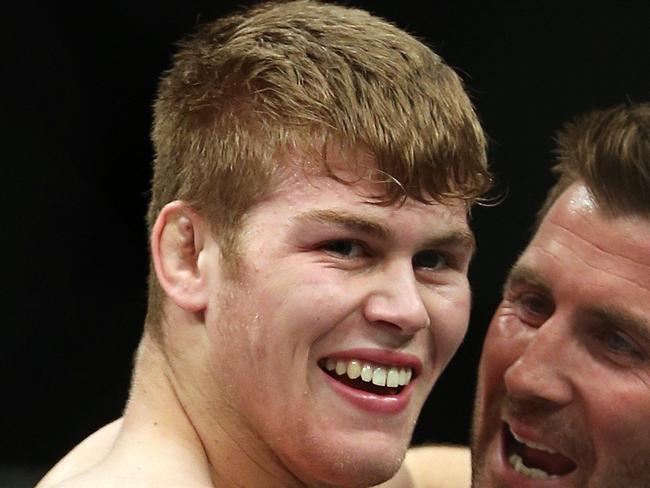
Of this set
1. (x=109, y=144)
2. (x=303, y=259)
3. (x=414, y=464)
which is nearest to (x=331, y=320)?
(x=303, y=259)

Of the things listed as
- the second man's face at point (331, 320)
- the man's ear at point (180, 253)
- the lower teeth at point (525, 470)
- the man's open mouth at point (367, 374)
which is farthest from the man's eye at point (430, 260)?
the lower teeth at point (525, 470)

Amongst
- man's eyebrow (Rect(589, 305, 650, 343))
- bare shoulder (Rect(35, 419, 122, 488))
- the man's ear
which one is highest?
the man's ear

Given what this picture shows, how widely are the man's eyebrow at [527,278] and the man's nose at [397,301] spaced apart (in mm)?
438

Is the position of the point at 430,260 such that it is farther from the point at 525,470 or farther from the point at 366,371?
the point at 525,470

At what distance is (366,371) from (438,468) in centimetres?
72

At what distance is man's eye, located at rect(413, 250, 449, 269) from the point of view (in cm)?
151

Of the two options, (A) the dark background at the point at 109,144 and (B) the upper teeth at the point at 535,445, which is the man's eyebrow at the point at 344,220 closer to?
(B) the upper teeth at the point at 535,445

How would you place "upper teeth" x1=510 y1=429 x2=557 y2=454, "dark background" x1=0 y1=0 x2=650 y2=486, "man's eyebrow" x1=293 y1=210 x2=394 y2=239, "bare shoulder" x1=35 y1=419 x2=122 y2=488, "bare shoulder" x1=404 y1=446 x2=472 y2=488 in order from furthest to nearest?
"dark background" x1=0 y1=0 x2=650 y2=486 < "bare shoulder" x1=404 y1=446 x2=472 y2=488 < "upper teeth" x1=510 y1=429 x2=557 y2=454 < "bare shoulder" x1=35 y1=419 x2=122 y2=488 < "man's eyebrow" x1=293 y1=210 x2=394 y2=239

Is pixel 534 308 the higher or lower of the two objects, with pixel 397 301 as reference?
lower

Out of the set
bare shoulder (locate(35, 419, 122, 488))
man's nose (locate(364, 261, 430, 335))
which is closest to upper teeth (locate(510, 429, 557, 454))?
man's nose (locate(364, 261, 430, 335))

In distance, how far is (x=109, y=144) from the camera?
8.01 ft

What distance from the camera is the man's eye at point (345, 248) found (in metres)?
1.46

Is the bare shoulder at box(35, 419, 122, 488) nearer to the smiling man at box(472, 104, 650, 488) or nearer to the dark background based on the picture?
the smiling man at box(472, 104, 650, 488)

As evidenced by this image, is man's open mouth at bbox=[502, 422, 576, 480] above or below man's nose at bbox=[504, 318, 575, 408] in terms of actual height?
below
